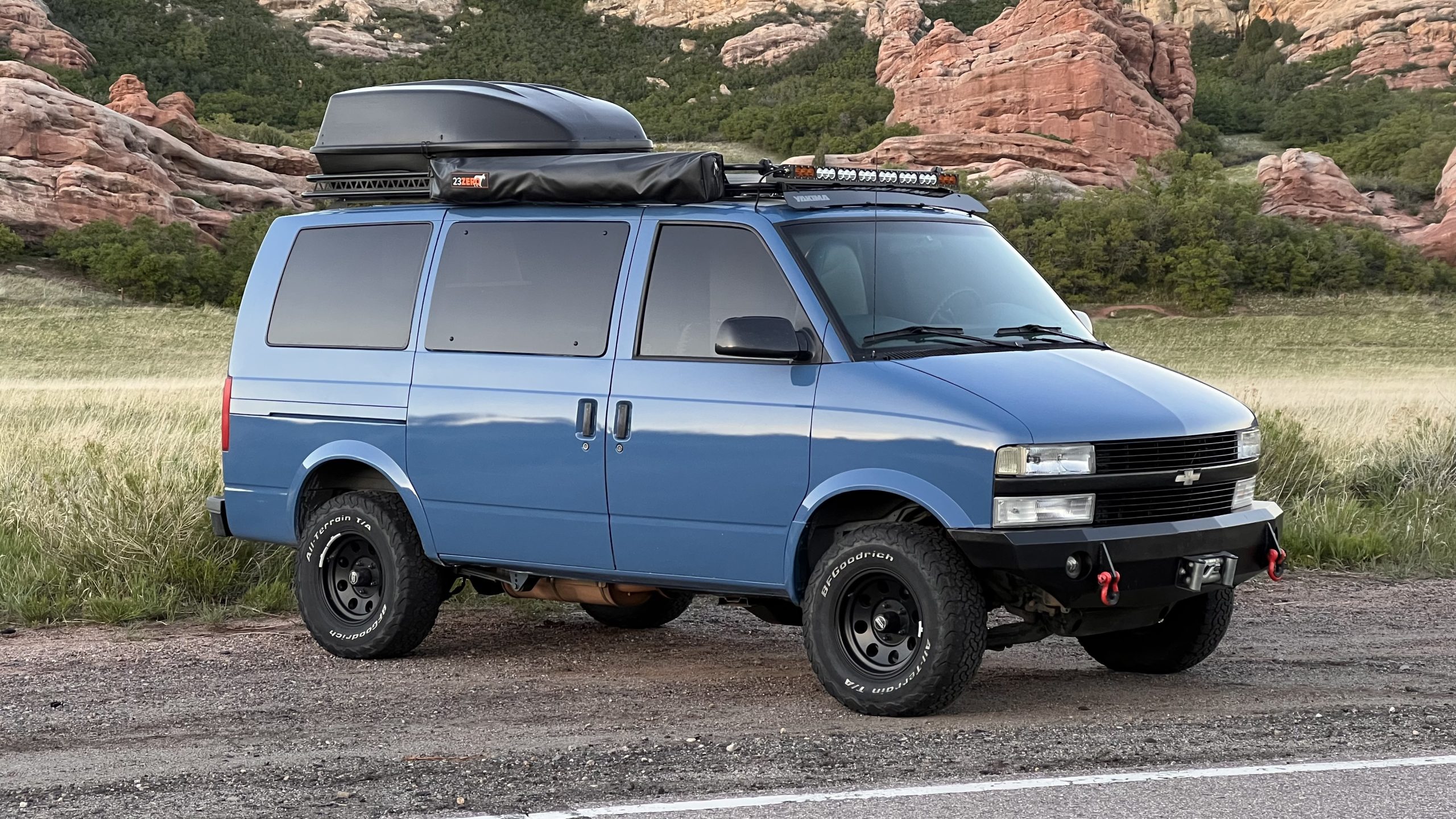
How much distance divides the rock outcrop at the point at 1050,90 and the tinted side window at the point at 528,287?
8967 cm

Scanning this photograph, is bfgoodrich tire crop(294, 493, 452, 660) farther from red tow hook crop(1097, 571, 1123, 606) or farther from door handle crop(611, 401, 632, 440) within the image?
red tow hook crop(1097, 571, 1123, 606)

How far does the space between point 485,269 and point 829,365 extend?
76.0 inches

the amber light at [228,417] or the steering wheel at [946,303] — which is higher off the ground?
the steering wheel at [946,303]

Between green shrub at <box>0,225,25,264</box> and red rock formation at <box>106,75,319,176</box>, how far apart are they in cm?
1909

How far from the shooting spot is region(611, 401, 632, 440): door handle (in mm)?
6875

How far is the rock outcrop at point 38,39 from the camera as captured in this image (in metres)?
108

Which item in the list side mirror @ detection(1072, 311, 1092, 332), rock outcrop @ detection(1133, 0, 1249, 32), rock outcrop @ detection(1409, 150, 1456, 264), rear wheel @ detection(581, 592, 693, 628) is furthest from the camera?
rock outcrop @ detection(1133, 0, 1249, 32)

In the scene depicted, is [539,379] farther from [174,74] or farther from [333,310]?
[174,74]

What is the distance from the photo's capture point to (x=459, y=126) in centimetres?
801

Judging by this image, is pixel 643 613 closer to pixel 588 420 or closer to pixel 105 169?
pixel 588 420

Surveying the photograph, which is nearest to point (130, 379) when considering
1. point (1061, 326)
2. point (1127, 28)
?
point (1061, 326)

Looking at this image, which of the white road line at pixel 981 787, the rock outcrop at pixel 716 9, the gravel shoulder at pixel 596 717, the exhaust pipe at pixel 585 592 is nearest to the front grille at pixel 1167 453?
the gravel shoulder at pixel 596 717

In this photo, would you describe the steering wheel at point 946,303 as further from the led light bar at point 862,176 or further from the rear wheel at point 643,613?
the rear wheel at point 643,613

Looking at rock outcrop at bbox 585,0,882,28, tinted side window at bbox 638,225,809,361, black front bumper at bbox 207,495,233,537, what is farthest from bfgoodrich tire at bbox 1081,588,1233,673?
rock outcrop at bbox 585,0,882,28
